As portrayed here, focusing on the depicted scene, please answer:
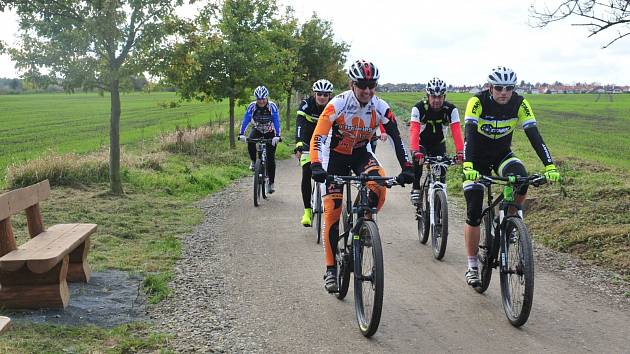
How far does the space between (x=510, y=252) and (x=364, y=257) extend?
1391mm

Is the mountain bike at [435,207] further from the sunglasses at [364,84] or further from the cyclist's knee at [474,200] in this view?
the sunglasses at [364,84]

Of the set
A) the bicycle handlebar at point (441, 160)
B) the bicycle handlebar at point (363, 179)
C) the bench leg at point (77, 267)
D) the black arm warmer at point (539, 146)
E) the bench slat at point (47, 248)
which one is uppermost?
the black arm warmer at point (539, 146)

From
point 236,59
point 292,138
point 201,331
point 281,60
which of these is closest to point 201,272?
point 201,331

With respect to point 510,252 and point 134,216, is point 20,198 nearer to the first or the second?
point 510,252

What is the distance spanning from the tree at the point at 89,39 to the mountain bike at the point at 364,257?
7.61 meters

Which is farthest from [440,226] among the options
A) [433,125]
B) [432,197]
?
[433,125]

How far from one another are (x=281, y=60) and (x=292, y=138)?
5252 mm

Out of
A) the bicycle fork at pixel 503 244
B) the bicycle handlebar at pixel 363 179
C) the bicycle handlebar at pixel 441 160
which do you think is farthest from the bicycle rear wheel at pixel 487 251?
the bicycle handlebar at pixel 441 160

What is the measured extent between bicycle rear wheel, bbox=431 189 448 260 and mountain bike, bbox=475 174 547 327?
140 cm

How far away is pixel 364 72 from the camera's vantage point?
602 centimetres

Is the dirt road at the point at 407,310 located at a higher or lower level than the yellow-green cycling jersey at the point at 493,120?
lower

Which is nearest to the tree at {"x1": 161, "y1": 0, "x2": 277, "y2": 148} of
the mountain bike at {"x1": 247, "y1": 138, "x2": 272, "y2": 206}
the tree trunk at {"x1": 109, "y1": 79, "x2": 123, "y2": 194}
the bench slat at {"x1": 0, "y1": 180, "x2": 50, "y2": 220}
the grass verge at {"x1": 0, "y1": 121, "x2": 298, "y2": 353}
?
the grass verge at {"x1": 0, "y1": 121, "x2": 298, "y2": 353}

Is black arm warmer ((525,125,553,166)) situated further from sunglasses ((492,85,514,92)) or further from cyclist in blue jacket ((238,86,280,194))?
cyclist in blue jacket ((238,86,280,194))

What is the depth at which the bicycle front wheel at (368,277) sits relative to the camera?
527cm
